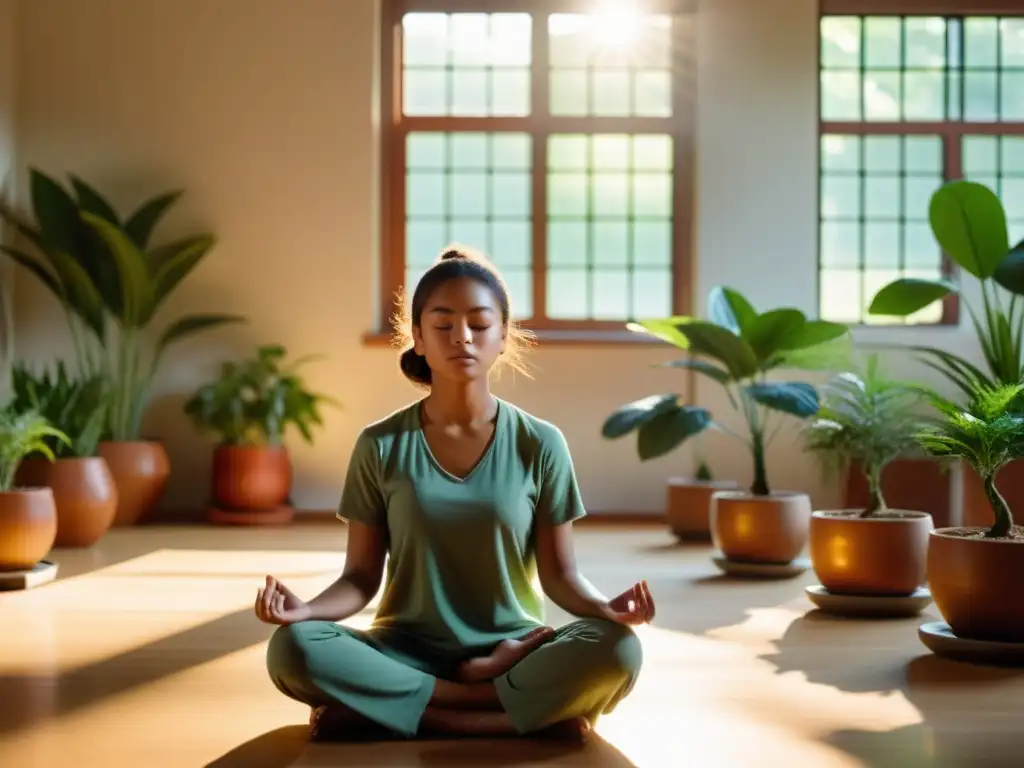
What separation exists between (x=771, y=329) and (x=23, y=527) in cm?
261

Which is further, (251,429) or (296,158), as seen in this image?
(296,158)

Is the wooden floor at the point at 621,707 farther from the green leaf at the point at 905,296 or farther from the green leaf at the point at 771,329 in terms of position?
the green leaf at the point at 905,296

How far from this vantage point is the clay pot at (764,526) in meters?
4.46

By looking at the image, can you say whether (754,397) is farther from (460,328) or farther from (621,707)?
(460,328)

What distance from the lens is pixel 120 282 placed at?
6.11 metres

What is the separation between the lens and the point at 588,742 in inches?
89.4

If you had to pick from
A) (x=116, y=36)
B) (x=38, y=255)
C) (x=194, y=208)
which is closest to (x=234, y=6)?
(x=116, y=36)

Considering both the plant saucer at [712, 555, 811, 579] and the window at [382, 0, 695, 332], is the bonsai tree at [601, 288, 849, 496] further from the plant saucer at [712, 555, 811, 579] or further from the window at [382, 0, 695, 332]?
the window at [382, 0, 695, 332]

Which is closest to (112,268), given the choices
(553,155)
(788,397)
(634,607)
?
(553,155)

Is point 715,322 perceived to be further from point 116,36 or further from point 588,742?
point 116,36

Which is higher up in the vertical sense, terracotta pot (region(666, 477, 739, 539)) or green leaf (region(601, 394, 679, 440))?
green leaf (region(601, 394, 679, 440))

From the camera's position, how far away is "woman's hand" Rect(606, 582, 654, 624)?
6.80 feet

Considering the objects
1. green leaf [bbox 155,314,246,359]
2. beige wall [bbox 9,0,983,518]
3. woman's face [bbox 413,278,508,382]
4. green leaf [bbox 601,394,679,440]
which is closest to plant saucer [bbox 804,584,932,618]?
green leaf [bbox 601,394,679,440]

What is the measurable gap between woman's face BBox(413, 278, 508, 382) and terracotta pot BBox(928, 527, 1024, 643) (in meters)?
1.32
